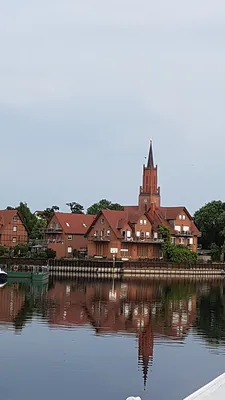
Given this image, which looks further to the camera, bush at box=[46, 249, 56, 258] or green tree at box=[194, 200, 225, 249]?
green tree at box=[194, 200, 225, 249]

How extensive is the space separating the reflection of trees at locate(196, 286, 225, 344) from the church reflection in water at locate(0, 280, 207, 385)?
64cm

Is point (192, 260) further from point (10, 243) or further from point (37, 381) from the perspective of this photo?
point (37, 381)

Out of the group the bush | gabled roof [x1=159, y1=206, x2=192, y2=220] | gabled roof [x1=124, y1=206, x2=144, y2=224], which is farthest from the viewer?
gabled roof [x1=159, y1=206, x2=192, y2=220]

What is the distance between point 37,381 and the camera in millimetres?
22109

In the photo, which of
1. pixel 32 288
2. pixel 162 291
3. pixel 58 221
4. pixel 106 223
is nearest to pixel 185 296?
pixel 162 291

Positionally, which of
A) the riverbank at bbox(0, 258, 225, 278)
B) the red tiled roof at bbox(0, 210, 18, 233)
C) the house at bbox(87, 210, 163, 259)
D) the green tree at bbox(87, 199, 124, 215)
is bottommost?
the riverbank at bbox(0, 258, 225, 278)

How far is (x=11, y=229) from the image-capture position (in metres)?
103

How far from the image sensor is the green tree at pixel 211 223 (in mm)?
113250

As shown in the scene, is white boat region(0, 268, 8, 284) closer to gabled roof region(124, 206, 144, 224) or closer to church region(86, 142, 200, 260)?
church region(86, 142, 200, 260)

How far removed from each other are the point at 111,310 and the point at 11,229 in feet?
196

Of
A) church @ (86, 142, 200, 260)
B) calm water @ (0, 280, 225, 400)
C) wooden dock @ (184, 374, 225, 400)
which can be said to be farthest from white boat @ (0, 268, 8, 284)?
wooden dock @ (184, 374, 225, 400)

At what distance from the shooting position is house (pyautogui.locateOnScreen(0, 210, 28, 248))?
4028 inches

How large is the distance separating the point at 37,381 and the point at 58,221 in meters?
80.4

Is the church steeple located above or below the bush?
above
